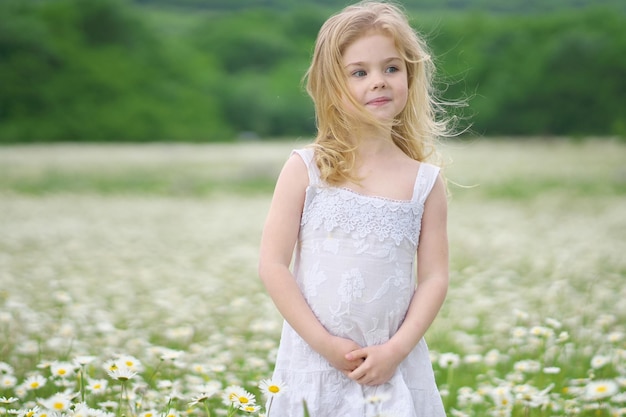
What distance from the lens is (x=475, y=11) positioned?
5556cm

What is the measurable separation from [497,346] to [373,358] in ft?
7.94

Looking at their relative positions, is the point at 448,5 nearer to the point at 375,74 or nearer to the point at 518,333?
the point at 518,333

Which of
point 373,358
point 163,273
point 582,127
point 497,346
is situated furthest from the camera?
point 582,127

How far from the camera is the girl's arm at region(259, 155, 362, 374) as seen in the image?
8.21 ft

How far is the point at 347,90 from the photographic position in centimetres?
269

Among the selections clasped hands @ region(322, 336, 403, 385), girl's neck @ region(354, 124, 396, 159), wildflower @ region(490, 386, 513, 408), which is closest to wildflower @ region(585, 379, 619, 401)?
wildflower @ region(490, 386, 513, 408)

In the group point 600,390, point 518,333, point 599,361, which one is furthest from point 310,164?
point 599,361

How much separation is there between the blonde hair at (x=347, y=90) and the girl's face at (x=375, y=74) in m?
0.02

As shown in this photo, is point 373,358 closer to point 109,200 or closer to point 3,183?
point 109,200

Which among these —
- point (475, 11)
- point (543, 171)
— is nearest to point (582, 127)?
point (475, 11)

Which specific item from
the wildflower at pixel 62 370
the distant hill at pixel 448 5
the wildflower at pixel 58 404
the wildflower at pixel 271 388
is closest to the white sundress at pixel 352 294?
the wildflower at pixel 271 388

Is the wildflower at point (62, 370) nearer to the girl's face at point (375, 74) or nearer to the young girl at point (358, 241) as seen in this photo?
the young girl at point (358, 241)

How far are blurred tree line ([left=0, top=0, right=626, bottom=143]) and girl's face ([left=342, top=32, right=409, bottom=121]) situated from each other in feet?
104

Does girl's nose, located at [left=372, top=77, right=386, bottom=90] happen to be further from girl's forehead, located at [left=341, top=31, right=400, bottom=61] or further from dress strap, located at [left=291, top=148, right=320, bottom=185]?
dress strap, located at [left=291, top=148, right=320, bottom=185]
